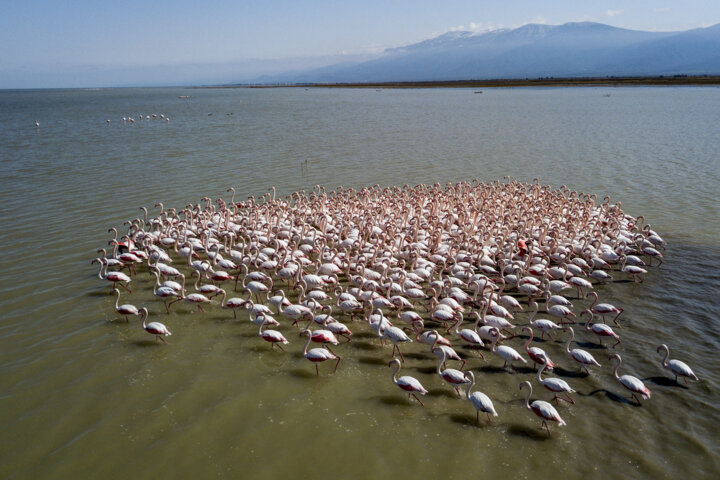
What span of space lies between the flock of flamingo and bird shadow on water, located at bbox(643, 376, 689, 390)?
303mm

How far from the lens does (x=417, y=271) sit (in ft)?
44.6

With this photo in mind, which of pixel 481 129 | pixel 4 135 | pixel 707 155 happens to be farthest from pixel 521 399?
pixel 4 135

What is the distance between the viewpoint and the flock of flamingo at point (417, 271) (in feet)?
34.1

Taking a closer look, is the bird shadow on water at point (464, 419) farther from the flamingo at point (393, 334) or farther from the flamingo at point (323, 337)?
the flamingo at point (323, 337)

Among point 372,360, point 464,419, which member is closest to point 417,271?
point 372,360

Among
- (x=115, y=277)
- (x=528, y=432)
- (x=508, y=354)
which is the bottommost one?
(x=528, y=432)

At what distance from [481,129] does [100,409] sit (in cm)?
4554

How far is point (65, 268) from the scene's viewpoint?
14.9 meters

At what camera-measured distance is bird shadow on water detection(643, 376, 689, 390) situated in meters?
9.44

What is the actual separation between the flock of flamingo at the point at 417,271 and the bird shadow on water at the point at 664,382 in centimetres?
30

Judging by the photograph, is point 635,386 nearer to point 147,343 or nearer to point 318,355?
point 318,355

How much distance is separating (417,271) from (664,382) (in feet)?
21.6

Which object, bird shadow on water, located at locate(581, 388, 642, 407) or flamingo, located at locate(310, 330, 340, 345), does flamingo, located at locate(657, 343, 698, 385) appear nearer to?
bird shadow on water, located at locate(581, 388, 642, 407)

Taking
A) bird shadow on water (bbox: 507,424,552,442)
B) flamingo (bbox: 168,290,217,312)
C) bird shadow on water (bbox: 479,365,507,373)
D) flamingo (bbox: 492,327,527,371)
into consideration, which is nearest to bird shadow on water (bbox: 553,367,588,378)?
flamingo (bbox: 492,327,527,371)
